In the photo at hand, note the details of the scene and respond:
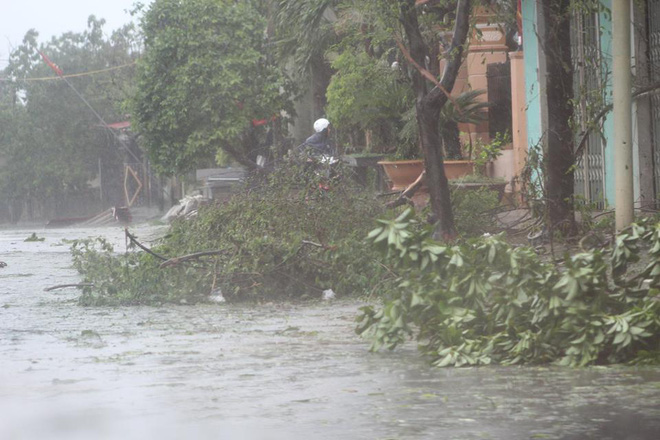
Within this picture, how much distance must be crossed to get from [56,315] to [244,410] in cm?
474

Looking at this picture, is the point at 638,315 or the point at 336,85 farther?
the point at 336,85

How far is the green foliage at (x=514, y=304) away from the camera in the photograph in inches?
258

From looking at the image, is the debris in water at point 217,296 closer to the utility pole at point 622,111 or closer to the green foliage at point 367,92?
the utility pole at point 622,111

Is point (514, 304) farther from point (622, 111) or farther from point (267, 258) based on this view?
point (267, 258)

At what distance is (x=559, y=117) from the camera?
11719mm

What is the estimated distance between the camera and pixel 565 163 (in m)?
11.8

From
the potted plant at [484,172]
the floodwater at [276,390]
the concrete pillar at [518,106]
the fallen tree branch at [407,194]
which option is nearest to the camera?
the floodwater at [276,390]

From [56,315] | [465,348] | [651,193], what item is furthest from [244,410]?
[651,193]

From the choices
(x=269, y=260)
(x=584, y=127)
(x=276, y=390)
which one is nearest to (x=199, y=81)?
(x=584, y=127)

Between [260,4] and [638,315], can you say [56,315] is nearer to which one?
[638,315]

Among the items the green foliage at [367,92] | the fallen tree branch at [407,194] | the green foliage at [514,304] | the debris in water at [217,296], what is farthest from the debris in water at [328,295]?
the green foliage at [367,92]

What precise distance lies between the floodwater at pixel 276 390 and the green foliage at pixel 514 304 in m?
0.18

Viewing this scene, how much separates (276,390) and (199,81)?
21591 mm

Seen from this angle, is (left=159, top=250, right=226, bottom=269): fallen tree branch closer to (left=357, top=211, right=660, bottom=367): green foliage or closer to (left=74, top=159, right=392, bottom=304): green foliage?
(left=74, top=159, right=392, bottom=304): green foliage
